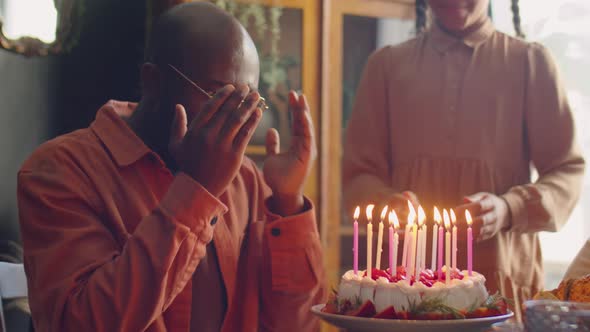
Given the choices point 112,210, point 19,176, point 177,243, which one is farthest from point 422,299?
point 19,176

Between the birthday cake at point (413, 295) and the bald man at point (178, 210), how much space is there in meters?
0.26

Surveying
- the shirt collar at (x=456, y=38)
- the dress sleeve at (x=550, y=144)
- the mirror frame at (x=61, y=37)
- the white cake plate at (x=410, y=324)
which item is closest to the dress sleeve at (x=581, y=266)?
the dress sleeve at (x=550, y=144)

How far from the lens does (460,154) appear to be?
230 centimetres

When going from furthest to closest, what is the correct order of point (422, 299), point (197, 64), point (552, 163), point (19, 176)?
point (552, 163) < point (197, 64) < point (19, 176) < point (422, 299)

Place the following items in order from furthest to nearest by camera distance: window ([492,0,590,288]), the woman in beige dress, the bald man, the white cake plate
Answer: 1. window ([492,0,590,288])
2. the woman in beige dress
3. the bald man
4. the white cake plate

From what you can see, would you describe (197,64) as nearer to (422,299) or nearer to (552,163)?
(422,299)

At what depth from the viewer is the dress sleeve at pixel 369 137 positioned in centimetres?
236

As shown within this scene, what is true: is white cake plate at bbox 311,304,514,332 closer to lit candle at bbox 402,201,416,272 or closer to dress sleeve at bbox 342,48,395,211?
lit candle at bbox 402,201,416,272

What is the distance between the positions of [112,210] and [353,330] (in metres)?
0.59

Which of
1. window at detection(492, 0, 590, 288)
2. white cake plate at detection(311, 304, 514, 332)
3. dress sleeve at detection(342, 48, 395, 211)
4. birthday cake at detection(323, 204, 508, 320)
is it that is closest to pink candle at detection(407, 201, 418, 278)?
birthday cake at detection(323, 204, 508, 320)

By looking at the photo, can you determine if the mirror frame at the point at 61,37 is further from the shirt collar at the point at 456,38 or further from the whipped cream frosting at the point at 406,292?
the whipped cream frosting at the point at 406,292

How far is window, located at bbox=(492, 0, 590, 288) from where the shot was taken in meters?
3.63

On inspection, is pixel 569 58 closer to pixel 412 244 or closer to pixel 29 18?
pixel 29 18

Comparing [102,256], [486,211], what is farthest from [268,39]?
[102,256]
